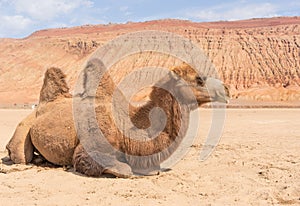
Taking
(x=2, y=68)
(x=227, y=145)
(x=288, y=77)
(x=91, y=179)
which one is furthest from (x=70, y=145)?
(x=2, y=68)

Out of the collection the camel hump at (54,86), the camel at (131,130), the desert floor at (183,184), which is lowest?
the desert floor at (183,184)

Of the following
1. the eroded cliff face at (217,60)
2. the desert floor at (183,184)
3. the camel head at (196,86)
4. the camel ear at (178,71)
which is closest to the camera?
the desert floor at (183,184)

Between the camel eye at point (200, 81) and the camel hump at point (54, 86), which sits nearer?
the camel eye at point (200, 81)

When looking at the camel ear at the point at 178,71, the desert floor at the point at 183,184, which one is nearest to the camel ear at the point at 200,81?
the camel ear at the point at 178,71

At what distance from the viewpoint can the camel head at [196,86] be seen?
20.8 ft

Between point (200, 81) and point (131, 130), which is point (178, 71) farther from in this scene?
point (131, 130)

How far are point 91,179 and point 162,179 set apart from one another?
1182 millimetres

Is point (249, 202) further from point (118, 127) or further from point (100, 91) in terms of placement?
point (100, 91)

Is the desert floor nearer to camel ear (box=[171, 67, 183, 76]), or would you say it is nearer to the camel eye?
the camel eye

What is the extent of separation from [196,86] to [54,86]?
10.3ft

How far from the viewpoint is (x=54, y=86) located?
26.3 feet

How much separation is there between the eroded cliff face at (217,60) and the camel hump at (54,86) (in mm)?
29920

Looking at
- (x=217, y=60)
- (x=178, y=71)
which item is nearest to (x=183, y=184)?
(x=178, y=71)

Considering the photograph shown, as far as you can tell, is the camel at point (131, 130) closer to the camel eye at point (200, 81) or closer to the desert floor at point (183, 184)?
the camel eye at point (200, 81)
